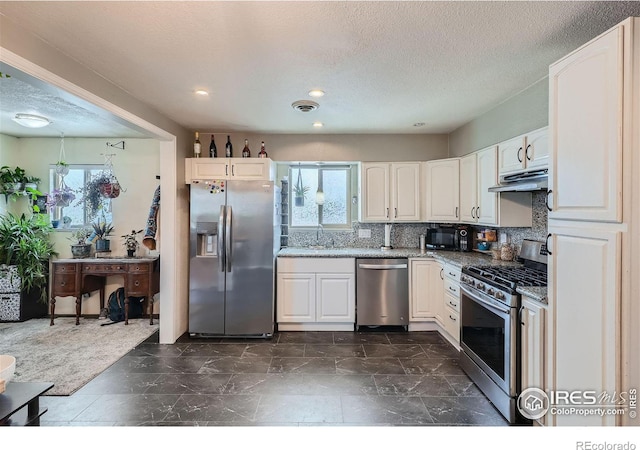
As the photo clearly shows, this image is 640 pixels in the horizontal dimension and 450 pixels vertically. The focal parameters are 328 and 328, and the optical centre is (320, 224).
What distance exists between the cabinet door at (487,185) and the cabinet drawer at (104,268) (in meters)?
4.24

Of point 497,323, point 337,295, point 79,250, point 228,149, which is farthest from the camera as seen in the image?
point 79,250

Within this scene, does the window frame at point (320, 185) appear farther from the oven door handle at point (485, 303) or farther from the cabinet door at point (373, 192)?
the oven door handle at point (485, 303)

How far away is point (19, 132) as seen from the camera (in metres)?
4.36

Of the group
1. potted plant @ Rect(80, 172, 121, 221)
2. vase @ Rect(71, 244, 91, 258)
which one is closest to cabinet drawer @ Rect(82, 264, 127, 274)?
vase @ Rect(71, 244, 91, 258)

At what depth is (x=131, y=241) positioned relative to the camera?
4.46 meters

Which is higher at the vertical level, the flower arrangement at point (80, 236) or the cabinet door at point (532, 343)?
the flower arrangement at point (80, 236)

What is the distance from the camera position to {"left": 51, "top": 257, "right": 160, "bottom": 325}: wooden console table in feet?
13.4

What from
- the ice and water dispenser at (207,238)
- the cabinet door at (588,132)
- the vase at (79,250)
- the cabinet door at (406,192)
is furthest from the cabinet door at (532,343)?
the vase at (79,250)

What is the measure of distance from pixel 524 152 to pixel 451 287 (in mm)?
1452

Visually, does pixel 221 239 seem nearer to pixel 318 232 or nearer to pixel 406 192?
pixel 318 232

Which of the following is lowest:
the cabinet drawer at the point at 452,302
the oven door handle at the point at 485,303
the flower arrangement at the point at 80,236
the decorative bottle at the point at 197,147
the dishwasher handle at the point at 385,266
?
the cabinet drawer at the point at 452,302

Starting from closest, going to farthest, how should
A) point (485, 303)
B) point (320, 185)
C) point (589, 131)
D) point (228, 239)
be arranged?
point (589, 131) < point (485, 303) < point (228, 239) < point (320, 185)

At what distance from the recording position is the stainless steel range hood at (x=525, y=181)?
2.28 meters

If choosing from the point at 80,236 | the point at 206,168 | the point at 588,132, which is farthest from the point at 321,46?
the point at 80,236
